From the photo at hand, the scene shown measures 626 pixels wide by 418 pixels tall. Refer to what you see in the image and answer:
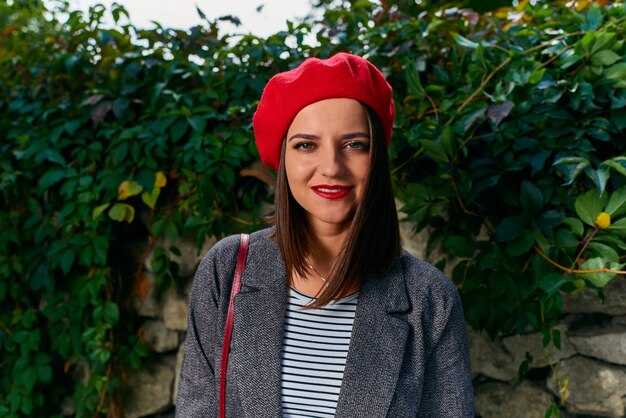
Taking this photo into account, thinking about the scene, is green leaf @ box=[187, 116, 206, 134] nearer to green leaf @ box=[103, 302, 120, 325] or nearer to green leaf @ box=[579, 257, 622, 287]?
green leaf @ box=[103, 302, 120, 325]

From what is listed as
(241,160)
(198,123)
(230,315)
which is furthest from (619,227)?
(198,123)

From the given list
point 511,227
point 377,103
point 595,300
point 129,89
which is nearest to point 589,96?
point 511,227

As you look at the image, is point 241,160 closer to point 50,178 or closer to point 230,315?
point 50,178

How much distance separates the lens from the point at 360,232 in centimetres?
122

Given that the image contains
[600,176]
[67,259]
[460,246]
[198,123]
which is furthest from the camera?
[67,259]

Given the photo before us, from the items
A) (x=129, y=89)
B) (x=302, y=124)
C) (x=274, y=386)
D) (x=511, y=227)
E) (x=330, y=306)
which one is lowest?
(x=274, y=386)

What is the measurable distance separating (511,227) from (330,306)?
0.58 metres

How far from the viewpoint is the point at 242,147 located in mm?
1943

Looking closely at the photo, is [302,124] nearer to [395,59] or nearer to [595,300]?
[395,59]

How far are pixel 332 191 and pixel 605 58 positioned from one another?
889mm

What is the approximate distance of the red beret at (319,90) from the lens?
45.7 inches

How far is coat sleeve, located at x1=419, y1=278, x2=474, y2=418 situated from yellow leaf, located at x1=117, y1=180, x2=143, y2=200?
1170 mm

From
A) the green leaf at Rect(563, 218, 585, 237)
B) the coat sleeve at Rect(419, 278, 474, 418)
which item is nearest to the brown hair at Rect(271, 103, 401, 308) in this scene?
the coat sleeve at Rect(419, 278, 474, 418)

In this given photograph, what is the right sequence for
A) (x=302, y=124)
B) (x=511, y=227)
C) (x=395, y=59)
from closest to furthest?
(x=302, y=124)
(x=511, y=227)
(x=395, y=59)
